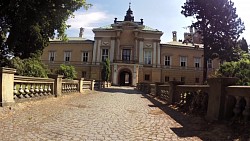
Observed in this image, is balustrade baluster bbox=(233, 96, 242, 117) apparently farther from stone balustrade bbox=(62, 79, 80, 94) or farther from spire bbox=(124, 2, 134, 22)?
spire bbox=(124, 2, 134, 22)

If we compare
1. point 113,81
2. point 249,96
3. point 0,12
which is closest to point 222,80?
point 249,96

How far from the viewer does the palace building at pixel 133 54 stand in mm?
57469

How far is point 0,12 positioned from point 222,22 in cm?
2922

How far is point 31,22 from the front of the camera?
62.3ft

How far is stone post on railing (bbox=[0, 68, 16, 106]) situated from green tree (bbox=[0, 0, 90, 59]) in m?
9.70

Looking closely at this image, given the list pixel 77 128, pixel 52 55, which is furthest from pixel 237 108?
pixel 52 55

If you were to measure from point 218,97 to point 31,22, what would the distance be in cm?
1528

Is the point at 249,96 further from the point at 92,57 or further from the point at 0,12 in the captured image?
the point at 92,57

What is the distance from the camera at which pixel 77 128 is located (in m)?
6.65

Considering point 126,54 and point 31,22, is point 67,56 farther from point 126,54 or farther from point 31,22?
point 31,22

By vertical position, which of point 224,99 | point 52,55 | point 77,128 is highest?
point 52,55

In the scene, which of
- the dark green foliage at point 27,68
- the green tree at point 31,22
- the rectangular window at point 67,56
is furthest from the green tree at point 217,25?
the rectangular window at point 67,56

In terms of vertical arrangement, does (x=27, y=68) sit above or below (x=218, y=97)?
above

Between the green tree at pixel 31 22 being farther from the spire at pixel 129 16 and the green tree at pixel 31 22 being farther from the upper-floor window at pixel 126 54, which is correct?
the spire at pixel 129 16
